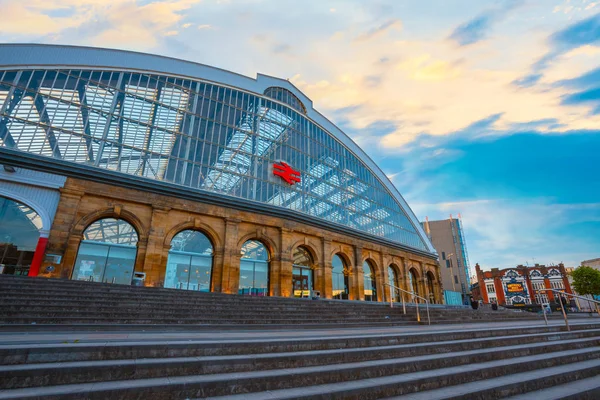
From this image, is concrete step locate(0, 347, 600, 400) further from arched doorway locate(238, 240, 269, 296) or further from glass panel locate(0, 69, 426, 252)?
arched doorway locate(238, 240, 269, 296)

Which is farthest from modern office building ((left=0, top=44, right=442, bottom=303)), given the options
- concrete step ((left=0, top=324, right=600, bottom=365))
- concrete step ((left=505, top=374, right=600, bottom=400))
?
concrete step ((left=505, top=374, right=600, bottom=400))

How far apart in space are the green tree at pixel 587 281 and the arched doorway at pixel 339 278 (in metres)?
46.8

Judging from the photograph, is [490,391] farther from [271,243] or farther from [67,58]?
[67,58]

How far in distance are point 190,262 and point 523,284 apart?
89069mm

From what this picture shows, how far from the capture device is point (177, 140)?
24.6 meters

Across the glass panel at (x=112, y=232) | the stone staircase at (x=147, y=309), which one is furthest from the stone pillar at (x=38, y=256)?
the stone staircase at (x=147, y=309)

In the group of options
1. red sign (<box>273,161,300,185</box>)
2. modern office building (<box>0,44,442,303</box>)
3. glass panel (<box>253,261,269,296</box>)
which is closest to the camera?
modern office building (<box>0,44,442,303</box>)

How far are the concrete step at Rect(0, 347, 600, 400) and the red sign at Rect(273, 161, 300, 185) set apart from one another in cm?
2408

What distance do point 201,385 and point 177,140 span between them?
23.9 meters

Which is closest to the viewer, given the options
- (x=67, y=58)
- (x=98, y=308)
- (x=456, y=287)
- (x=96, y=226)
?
(x=98, y=308)

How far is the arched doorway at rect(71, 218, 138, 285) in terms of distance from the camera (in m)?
18.8

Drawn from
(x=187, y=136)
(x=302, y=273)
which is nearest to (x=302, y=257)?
(x=302, y=273)

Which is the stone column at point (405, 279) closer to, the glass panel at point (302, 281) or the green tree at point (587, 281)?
the glass panel at point (302, 281)

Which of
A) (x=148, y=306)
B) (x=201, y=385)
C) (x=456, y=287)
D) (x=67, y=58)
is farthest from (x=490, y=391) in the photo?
(x=456, y=287)
